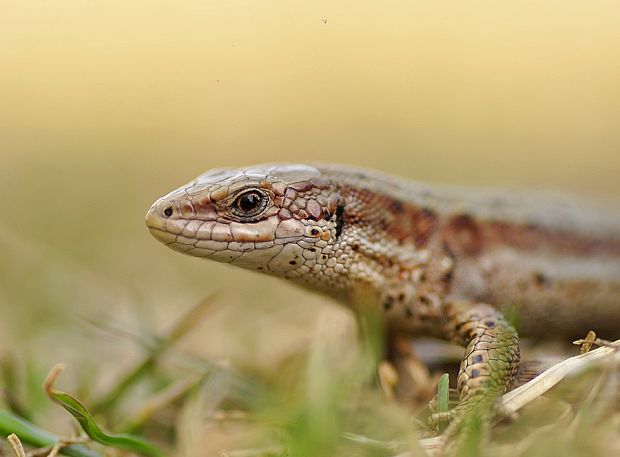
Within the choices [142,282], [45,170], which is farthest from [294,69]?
[142,282]

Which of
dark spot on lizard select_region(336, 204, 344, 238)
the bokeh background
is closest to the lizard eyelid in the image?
dark spot on lizard select_region(336, 204, 344, 238)

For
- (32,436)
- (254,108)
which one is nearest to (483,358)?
(32,436)

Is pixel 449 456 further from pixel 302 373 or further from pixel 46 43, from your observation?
pixel 46 43

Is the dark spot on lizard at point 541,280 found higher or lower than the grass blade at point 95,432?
higher

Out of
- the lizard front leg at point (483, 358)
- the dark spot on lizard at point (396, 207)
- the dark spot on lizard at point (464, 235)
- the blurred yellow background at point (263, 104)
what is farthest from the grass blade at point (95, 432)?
the blurred yellow background at point (263, 104)

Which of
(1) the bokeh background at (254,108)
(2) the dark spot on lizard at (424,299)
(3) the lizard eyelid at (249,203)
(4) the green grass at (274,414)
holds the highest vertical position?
(1) the bokeh background at (254,108)

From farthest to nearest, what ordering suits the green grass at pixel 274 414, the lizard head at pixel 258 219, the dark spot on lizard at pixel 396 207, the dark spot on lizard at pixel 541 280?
the dark spot on lizard at pixel 541 280 < the dark spot on lizard at pixel 396 207 < the lizard head at pixel 258 219 < the green grass at pixel 274 414

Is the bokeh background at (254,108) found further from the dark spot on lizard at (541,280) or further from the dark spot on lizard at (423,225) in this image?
the dark spot on lizard at (541,280)

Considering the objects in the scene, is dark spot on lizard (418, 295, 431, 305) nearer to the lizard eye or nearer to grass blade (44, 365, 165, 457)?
the lizard eye

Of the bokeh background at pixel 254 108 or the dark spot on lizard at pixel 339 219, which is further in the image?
the bokeh background at pixel 254 108
